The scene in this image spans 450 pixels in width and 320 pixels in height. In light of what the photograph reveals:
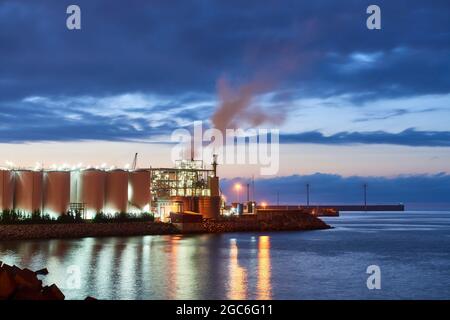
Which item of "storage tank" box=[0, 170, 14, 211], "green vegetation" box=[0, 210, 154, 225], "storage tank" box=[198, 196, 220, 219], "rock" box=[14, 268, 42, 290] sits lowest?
"rock" box=[14, 268, 42, 290]

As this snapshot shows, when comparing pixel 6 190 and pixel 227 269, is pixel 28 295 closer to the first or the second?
pixel 227 269

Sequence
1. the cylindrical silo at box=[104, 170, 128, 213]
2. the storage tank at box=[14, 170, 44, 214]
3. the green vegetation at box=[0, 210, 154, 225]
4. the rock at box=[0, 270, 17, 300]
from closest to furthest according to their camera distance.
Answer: the rock at box=[0, 270, 17, 300] → the green vegetation at box=[0, 210, 154, 225] → the storage tank at box=[14, 170, 44, 214] → the cylindrical silo at box=[104, 170, 128, 213]

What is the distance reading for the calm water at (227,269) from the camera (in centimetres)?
2394

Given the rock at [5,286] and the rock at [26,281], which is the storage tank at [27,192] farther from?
the rock at [5,286]

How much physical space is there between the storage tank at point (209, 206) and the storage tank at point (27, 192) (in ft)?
61.3

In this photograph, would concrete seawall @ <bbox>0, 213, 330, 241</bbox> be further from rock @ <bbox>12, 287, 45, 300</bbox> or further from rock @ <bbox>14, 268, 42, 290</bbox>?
rock @ <bbox>12, 287, 45, 300</bbox>

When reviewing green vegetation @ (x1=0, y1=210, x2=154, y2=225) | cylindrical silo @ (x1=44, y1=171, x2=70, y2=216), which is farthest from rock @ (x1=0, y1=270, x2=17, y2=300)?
cylindrical silo @ (x1=44, y1=171, x2=70, y2=216)

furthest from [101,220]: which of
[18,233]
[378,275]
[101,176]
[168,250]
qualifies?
[378,275]

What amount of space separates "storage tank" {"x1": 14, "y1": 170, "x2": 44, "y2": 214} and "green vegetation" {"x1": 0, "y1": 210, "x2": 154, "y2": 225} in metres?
0.52

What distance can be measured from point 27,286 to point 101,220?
4083 centimetres

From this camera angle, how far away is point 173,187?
68688mm

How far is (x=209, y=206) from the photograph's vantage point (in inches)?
2539

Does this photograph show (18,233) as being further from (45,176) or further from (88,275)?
(88,275)

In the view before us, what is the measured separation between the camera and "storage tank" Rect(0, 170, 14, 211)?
49219 mm
